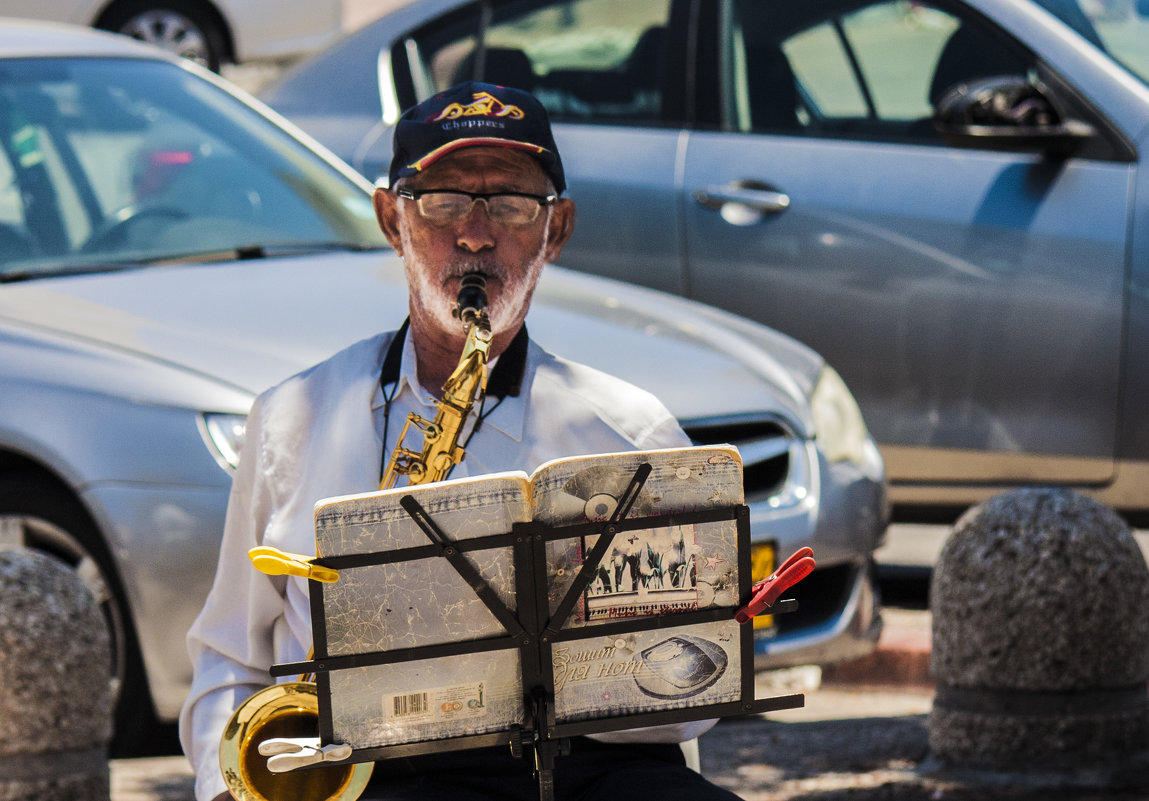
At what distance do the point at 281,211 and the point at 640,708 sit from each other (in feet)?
10.1

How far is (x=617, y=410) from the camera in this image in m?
2.62

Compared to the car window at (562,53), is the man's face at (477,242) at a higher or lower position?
lower

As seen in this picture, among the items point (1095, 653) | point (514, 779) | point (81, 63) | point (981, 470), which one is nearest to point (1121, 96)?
point (981, 470)

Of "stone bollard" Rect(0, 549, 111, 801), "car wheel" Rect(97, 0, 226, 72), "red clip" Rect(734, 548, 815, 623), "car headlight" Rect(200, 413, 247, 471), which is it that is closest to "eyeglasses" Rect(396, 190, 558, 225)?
"red clip" Rect(734, 548, 815, 623)

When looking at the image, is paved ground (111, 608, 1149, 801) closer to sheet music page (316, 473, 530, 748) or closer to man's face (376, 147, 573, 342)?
man's face (376, 147, 573, 342)

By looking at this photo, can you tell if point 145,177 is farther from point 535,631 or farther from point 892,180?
point 535,631

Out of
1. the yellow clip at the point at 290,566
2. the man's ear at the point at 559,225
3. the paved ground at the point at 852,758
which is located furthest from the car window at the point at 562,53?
the yellow clip at the point at 290,566

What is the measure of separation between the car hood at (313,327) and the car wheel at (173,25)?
805cm

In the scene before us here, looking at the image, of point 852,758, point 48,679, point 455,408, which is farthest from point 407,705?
point 852,758

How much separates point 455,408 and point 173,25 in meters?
10.5

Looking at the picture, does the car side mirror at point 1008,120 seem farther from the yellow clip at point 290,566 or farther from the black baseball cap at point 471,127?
the yellow clip at point 290,566

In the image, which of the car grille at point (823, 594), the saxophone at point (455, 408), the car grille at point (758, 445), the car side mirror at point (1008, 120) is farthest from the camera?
the car side mirror at point (1008, 120)

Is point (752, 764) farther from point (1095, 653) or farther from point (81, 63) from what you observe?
point (81, 63)

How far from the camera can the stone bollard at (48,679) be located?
12.1 feet
